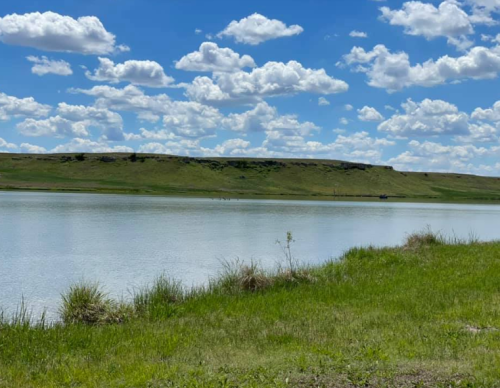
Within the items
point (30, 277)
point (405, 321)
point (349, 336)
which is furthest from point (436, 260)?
point (30, 277)

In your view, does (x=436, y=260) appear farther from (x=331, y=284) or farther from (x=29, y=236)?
(x=29, y=236)

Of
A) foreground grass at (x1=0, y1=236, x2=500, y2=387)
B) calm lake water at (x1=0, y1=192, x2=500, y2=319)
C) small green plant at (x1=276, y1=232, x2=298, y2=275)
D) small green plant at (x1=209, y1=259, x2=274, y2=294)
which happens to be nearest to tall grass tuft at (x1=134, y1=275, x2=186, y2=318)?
foreground grass at (x1=0, y1=236, x2=500, y2=387)

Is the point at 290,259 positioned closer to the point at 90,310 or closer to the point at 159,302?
the point at 159,302

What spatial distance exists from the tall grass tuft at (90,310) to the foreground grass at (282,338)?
0.07m

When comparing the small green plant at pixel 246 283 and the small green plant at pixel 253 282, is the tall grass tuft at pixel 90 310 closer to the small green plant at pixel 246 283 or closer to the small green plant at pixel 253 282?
the small green plant at pixel 246 283

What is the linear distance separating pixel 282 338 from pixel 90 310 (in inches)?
207

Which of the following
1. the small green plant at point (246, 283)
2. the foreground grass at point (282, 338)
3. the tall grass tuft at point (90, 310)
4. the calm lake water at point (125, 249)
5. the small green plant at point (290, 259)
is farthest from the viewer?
the calm lake water at point (125, 249)

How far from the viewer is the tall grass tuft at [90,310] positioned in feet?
40.2

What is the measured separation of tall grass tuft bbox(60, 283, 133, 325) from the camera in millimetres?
12266

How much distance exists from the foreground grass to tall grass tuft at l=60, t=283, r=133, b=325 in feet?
0.23

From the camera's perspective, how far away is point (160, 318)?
480 inches

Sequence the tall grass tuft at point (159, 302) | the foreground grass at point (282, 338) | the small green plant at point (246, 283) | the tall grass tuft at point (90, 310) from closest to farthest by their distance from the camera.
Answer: the foreground grass at point (282, 338)
the tall grass tuft at point (90, 310)
the tall grass tuft at point (159, 302)
the small green plant at point (246, 283)

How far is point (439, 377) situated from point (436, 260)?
1352 cm

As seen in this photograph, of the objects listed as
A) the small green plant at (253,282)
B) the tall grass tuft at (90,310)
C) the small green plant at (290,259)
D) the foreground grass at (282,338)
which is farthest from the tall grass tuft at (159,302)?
the small green plant at (290,259)
